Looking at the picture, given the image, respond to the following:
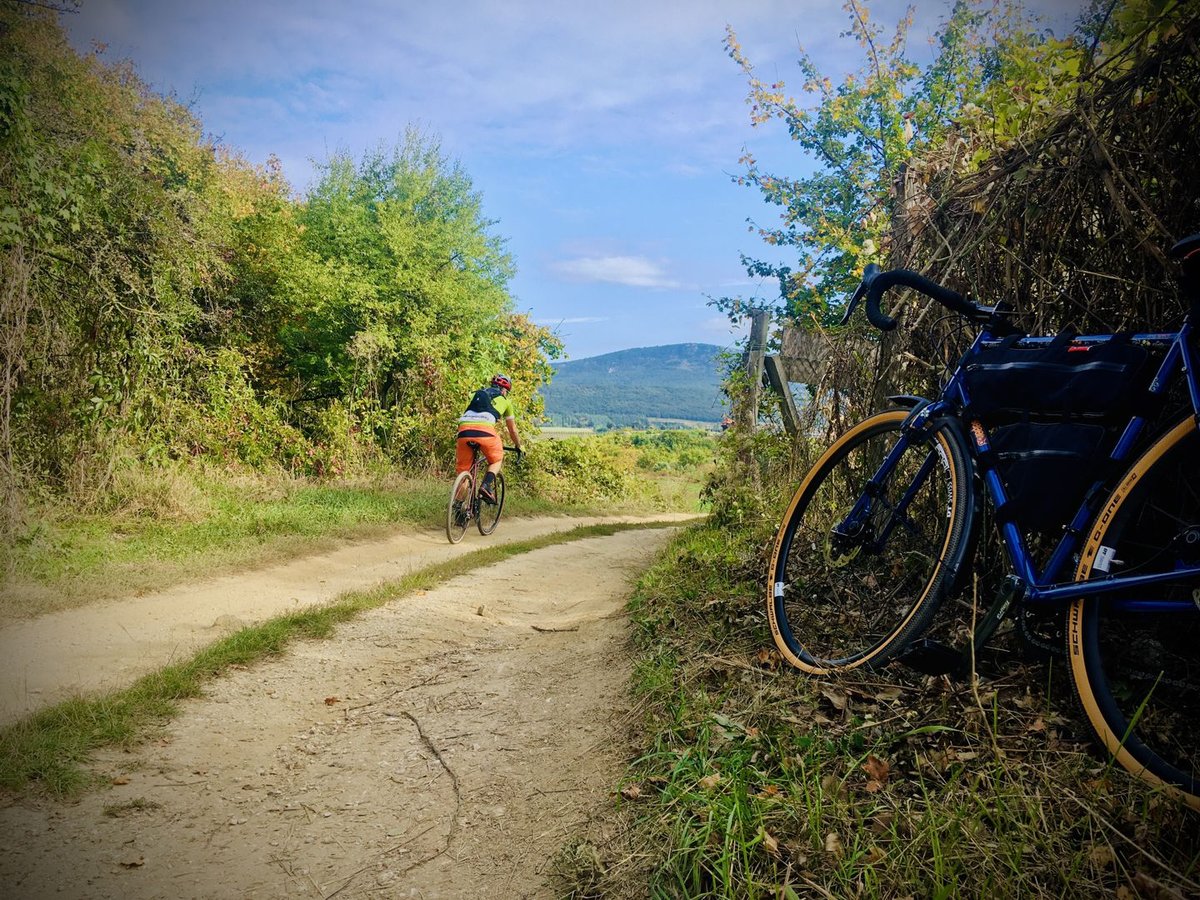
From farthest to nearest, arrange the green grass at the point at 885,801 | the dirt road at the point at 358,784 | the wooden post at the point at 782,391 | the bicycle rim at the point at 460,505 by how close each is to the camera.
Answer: the bicycle rim at the point at 460,505 < the wooden post at the point at 782,391 < the dirt road at the point at 358,784 < the green grass at the point at 885,801

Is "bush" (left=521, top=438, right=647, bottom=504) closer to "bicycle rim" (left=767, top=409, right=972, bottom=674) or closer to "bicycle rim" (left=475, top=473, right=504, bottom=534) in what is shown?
"bicycle rim" (left=475, top=473, right=504, bottom=534)

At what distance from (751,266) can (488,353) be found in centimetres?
725

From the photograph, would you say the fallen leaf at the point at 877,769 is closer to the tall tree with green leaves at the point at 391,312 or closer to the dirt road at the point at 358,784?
the dirt road at the point at 358,784

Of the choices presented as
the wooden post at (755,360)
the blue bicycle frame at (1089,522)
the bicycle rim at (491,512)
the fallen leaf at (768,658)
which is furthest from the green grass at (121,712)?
the wooden post at (755,360)

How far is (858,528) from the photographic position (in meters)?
2.94

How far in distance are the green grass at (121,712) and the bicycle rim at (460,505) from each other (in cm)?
433

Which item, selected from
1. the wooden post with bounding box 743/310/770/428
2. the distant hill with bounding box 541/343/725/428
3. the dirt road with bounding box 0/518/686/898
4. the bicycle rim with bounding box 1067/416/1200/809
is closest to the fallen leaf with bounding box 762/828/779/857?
the dirt road with bounding box 0/518/686/898

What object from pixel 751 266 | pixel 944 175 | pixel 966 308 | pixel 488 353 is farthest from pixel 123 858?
pixel 488 353

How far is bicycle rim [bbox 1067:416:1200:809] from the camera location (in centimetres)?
174

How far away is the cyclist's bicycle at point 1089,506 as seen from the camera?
1.81 meters

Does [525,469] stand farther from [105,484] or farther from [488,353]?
[105,484]

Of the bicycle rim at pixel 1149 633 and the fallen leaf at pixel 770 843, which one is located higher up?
the bicycle rim at pixel 1149 633

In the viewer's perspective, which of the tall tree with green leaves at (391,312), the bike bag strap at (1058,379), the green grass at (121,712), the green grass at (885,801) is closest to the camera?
the green grass at (885,801)

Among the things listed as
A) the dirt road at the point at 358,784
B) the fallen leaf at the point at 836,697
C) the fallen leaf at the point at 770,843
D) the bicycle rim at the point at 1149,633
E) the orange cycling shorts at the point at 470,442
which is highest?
the orange cycling shorts at the point at 470,442
